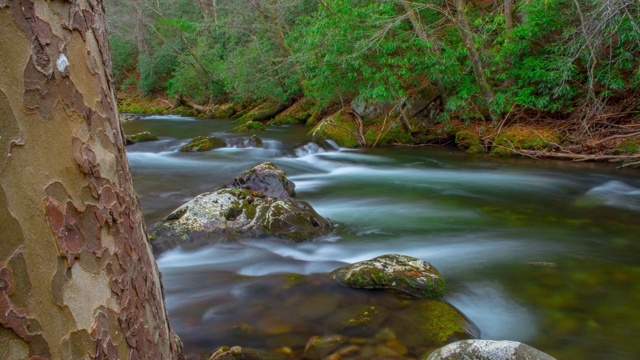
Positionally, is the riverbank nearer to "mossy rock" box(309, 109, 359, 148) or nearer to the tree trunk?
"mossy rock" box(309, 109, 359, 148)

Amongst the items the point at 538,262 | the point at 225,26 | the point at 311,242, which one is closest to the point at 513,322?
the point at 538,262

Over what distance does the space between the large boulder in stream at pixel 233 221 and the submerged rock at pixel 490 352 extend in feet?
9.67

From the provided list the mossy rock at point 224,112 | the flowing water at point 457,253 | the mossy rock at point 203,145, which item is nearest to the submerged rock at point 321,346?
the flowing water at point 457,253

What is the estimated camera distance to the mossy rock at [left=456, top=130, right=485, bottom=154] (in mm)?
11117

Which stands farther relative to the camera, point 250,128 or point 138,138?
point 250,128

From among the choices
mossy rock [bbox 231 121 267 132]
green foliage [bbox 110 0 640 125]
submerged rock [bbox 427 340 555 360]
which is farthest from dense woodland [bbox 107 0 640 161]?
submerged rock [bbox 427 340 555 360]

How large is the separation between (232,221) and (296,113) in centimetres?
1453

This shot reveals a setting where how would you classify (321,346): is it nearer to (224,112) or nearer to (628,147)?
(628,147)

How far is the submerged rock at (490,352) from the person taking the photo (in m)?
2.33

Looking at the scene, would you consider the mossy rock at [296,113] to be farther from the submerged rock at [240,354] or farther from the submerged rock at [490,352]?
the submerged rock at [490,352]

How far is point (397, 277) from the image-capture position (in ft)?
12.7

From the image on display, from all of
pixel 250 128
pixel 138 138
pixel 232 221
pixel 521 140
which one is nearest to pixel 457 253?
pixel 232 221

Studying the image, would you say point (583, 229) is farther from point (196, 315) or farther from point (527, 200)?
point (196, 315)

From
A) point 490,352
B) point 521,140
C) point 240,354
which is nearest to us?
point 490,352
